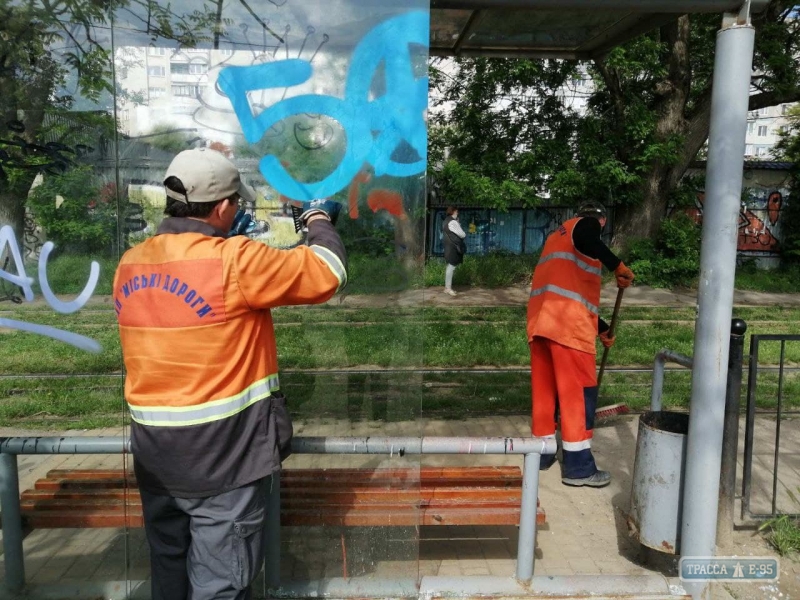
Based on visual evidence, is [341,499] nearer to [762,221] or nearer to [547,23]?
[547,23]

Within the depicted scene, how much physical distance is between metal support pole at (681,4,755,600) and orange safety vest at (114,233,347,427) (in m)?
1.74

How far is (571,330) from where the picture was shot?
167 inches

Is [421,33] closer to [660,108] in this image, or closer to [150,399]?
[150,399]

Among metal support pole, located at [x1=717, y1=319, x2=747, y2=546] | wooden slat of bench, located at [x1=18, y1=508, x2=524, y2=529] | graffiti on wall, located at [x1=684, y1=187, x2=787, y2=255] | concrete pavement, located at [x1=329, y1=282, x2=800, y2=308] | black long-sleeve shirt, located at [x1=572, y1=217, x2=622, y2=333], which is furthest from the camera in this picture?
graffiti on wall, located at [x1=684, y1=187, x2=787, y2=255]

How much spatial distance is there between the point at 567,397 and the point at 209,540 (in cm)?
268

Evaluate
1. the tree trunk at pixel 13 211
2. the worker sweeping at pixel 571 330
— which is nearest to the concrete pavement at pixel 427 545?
the worker sweeping at pixel 571 330

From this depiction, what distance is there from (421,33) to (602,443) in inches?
144

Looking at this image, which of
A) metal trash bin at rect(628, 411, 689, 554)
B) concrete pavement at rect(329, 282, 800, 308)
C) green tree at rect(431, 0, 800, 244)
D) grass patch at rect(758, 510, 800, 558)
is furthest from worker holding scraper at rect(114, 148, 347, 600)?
green tree at rect(431, 0, 800, 244)

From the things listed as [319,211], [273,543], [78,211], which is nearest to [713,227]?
[319,211]

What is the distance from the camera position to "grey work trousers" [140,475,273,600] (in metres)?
2.17

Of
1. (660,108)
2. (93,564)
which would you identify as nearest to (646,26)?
(93,564)

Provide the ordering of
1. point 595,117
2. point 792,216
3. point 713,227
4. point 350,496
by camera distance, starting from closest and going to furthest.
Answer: point 713,227 < point 350,496 < point 595,117 < point 792,216

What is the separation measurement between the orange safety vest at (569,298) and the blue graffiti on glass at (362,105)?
6.04 ft

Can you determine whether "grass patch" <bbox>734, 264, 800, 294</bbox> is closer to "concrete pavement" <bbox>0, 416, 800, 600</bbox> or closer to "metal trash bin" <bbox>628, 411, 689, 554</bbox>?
"concrete pavement" <bbox>0, 416, 800, 600</bbox>
